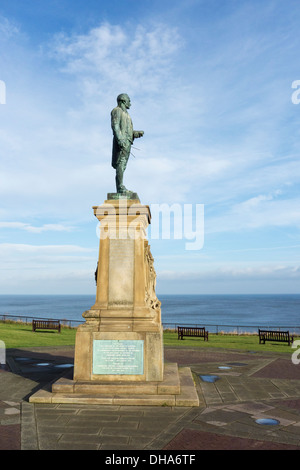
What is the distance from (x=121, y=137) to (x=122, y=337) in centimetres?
486

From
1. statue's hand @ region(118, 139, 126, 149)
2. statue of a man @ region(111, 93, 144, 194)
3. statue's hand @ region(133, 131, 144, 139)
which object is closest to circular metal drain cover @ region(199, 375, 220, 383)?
statue of a man @ region(111, 93, 144, 194)

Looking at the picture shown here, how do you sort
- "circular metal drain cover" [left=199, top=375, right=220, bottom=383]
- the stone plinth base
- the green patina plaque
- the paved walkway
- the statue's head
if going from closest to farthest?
the paved walkway → the stone plinth base → the green patina plaque → the statue's head → "circular metal drain cover" [left=199, top=375, right=220, bottom=383]

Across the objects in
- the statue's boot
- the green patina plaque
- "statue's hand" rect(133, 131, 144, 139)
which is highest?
"statue's hand" rect(133, 131, 144, 139)

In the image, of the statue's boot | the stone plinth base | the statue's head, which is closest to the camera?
the stone plinth base

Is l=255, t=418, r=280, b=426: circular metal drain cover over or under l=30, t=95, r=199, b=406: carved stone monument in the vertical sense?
under

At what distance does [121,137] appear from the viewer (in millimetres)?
9531

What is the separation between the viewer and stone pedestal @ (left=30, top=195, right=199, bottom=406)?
808 cm

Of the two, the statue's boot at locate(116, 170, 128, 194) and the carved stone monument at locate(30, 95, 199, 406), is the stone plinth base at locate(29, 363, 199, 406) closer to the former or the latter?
the carved stone monument at locate(30, 95, 199, 406)

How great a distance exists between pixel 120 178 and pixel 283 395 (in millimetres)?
6537

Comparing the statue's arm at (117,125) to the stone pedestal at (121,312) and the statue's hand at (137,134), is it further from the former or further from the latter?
the stone pedestal at (121,312)

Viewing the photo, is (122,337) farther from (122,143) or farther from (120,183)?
(122,143)

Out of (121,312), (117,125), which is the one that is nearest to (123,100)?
(117,125)

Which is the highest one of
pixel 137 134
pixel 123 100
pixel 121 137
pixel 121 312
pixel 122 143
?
pixel 123 100
